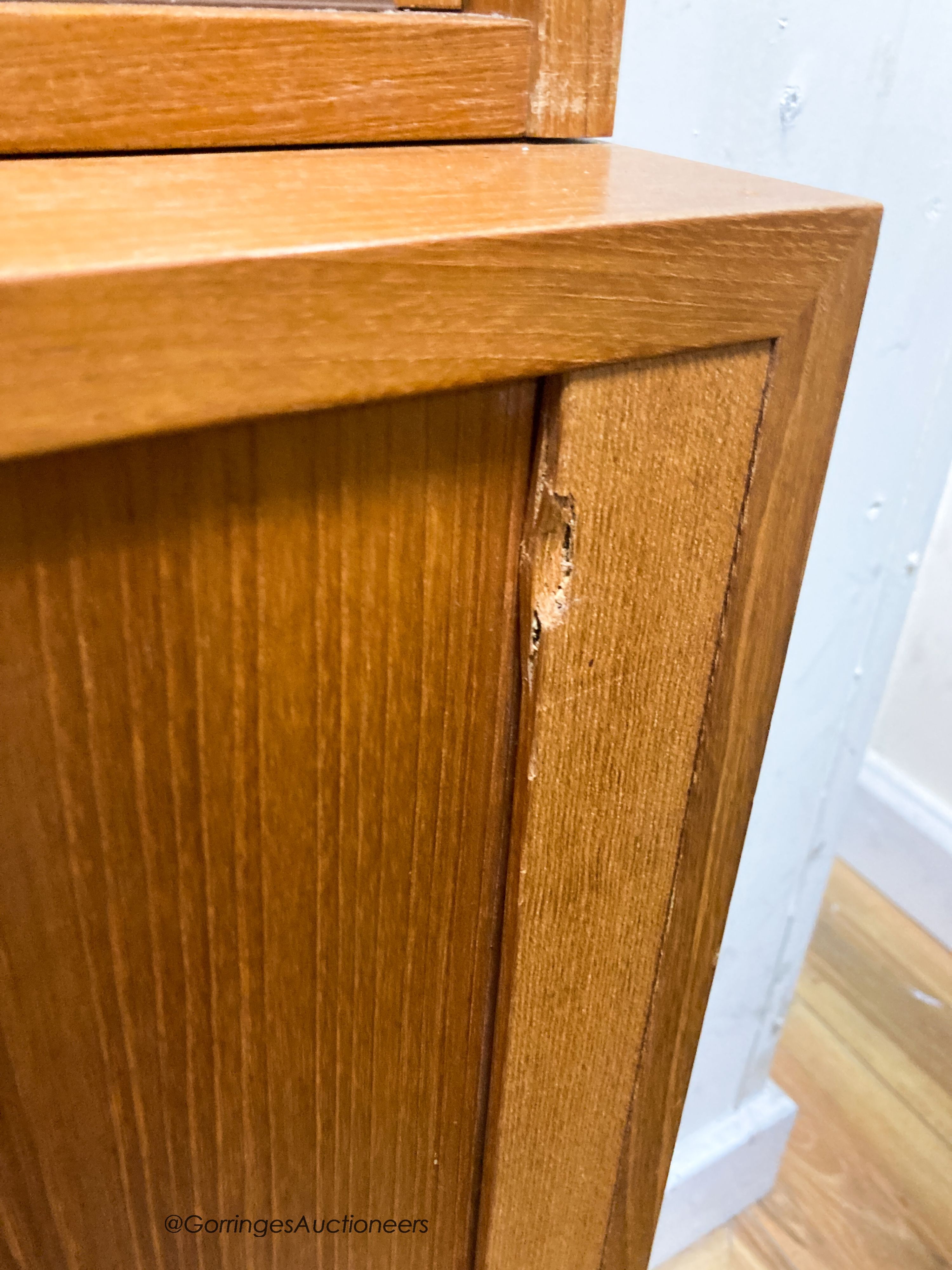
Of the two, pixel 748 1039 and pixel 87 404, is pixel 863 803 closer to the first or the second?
pixel 748 1039

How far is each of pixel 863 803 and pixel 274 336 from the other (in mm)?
1482

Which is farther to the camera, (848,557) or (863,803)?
(863,803)

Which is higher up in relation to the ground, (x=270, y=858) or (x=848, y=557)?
(x=270, y=858)

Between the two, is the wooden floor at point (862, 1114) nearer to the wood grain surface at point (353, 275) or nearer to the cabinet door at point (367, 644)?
the cabinet door at point (367, 644)

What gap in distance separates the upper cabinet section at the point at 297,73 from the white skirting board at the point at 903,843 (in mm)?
1275

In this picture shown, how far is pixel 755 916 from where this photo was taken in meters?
0.83

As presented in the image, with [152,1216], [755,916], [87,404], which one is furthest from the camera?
[755,916]

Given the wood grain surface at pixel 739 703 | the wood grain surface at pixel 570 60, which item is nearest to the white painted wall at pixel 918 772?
the wood grain surface at pixel 739 703

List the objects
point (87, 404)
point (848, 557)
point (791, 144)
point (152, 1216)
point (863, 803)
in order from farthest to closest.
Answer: point (863, 803) < point (848, 557) < point (791, 144) < point (152, 1216) < point (87, 404)

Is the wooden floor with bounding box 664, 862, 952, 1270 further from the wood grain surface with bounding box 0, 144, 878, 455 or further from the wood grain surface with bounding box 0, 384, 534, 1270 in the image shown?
the wood grain surface with bounding box 0, 144, 878, 455

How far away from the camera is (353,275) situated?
0.19m

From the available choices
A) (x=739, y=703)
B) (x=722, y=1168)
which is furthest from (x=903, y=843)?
(x=739, y=703)

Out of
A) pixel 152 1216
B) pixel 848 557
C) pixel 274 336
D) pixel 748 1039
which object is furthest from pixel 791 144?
pixel 748 1039

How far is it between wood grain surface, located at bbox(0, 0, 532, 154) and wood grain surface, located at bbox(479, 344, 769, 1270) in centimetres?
10
